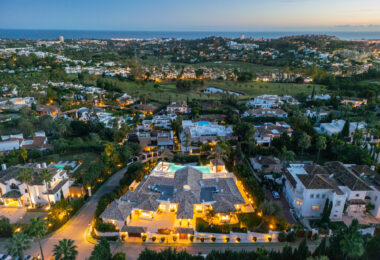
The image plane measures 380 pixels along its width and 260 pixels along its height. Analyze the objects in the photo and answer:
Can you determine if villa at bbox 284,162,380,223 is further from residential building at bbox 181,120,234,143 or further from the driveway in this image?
the driveway

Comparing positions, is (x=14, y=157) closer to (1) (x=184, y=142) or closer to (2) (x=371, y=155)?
(1) (x=184, y=142)

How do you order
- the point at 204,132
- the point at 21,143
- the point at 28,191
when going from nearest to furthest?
the point at 28,191
the point at 21,143
the point at 204,132

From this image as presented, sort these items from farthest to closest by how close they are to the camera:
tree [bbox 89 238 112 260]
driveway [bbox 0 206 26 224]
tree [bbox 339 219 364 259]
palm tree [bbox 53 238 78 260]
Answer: driveway [bbox 0 206 26 224], tree [bbox 89 238 112 260], palm tree [bbox 53 238 78 260], tree [bbox 339 219 364 259]

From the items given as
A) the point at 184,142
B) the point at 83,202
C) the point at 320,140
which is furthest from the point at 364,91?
the point at 83,202

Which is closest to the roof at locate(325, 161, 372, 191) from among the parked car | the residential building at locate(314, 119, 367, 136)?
the parked car

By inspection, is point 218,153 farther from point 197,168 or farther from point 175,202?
point 175,202

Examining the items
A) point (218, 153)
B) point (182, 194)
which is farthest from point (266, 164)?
point (182, 194)
